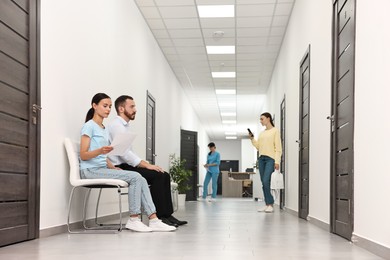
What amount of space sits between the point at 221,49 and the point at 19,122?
6.71 meters

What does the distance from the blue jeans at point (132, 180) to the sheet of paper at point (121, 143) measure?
174 millimetres

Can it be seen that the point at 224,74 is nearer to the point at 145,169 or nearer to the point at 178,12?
the point at 178,12

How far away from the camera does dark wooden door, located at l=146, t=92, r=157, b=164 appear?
8.33 m

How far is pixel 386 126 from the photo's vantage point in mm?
2803

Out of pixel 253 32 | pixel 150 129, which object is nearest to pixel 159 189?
pixel 150 129

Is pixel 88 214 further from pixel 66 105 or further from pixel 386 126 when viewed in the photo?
pixel 386 126

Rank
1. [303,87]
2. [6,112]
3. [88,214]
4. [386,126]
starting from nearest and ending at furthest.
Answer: [386,126] → [6,112] → [88,214] → [303,87]

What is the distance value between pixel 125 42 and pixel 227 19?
201 centimetres

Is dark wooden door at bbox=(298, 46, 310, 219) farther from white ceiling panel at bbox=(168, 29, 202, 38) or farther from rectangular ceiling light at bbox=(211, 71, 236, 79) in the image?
rectangular ceiling light at bbox=(211, 71, 236, 79)

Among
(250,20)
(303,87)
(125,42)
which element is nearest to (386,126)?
(303,87)

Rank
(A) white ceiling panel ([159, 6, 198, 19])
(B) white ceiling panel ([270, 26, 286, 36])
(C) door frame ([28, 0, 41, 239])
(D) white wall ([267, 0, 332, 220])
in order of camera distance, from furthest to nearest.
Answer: (B) white ceiling panel ([270, 26, 286, 36]), (A) white ceiling panel ([159, 6, 198, 19]), (D) white wall ([267, 0, 332, 220]), (C) door frame ([28, 0, 41, 239])

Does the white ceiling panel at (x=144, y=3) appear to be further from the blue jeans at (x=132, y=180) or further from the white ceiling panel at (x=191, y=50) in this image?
the blue jeans at (x=132, y=180)

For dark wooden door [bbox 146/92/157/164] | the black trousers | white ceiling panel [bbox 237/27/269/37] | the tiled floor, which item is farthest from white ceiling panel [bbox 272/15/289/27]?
the tiled floor

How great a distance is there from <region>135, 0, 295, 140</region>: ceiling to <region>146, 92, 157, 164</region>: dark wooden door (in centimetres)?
122
